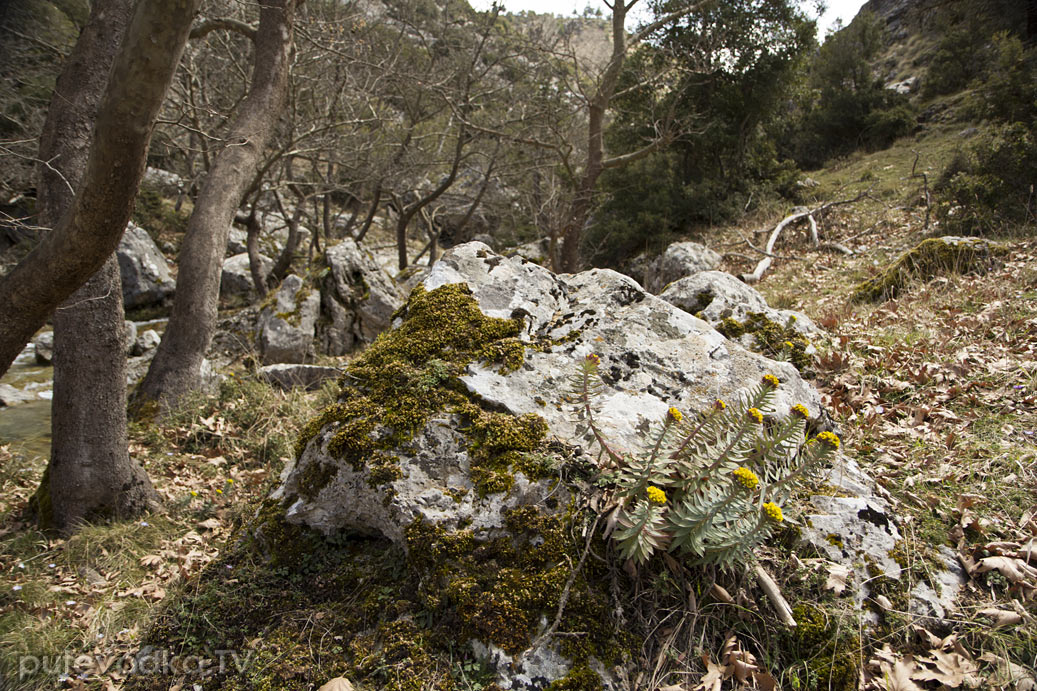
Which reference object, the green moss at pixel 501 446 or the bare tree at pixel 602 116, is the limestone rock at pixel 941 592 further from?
the bare tree at pixel 602 116

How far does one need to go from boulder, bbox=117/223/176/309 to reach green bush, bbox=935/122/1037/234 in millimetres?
15916

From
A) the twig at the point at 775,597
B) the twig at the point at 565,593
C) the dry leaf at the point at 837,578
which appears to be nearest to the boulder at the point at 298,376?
the twig at the point at 565,593

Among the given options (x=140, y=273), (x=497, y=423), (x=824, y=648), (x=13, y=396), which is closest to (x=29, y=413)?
(x=13, y=396)

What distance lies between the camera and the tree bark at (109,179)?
2145mm

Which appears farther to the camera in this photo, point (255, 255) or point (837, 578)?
point (255, 255)

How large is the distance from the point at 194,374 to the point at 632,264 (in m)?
11.3

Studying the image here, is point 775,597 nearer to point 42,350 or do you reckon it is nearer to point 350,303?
point 350,303

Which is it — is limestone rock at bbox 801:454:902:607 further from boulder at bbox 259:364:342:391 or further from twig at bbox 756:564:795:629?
boulder at bbox 259:364:342:391

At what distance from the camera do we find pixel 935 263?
6797 millimetres

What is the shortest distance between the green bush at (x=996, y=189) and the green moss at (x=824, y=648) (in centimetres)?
892

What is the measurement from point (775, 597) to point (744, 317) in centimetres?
304

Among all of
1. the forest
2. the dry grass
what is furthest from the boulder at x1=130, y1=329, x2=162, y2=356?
the dry grass

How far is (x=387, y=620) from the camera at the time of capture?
2.33 meters

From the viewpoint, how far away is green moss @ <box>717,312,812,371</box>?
4.54 metres
